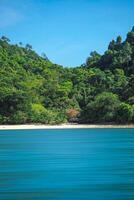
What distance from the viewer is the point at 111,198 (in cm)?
→ 1653

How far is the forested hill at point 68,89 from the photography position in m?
88.1

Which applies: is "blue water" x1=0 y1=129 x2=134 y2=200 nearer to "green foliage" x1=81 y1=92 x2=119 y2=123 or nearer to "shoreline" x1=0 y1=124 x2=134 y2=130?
"shoreline" x1=0 y1=124 x2=134 y2=130

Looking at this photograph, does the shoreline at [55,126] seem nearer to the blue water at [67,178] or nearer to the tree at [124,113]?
the tree at [124,113]

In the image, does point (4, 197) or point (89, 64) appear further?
point (89, 64)

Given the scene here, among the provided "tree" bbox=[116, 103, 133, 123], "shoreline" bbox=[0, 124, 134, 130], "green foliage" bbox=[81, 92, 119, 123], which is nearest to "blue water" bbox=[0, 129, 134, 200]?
"tree" bbox=[116, 103, 133, 123]

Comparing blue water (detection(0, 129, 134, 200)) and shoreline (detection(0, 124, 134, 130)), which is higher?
shoreline (detection(0, 124, 134, 130))

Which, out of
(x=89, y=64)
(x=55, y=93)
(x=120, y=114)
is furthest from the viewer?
(x=89, y=64)

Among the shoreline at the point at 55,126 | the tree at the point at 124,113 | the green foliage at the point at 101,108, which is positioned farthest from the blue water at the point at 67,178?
the green foliage at the point at 101,108

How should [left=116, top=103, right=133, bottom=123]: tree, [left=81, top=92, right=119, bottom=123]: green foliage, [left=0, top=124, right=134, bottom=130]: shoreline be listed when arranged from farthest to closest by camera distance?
[left=81, top=92, right=119, bottom=123]: green foliage
[left=0, top=124, right=134, bottom=130]: shoreline
[left=116, top=103, right=133, bottom=123]: tree

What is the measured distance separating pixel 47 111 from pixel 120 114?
1345 centimetres

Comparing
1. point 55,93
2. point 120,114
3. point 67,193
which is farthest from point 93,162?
point 55,93

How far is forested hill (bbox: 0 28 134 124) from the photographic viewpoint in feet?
289

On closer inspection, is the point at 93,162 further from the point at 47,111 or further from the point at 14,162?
the point at 47,111

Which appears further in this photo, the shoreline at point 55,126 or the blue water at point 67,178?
the shoreline at point 55,126
